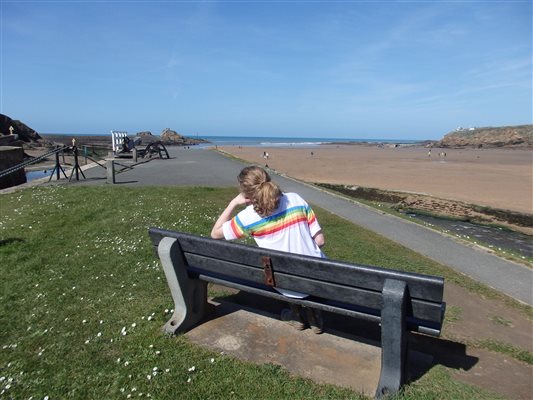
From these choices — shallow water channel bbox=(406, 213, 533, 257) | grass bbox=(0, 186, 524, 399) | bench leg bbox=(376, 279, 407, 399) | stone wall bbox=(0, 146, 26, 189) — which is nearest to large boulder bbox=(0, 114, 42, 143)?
Result: stone wall bbox=(0, 146, 26, 189)

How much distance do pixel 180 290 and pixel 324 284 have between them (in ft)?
4.74

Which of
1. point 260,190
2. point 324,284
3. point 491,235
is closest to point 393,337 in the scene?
point 324,284

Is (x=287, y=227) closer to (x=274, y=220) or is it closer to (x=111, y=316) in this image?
(x=274, y=220)

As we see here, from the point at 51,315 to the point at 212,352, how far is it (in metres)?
1.99

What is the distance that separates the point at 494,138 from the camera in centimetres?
8331

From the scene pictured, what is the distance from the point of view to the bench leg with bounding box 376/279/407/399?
2.75 metres

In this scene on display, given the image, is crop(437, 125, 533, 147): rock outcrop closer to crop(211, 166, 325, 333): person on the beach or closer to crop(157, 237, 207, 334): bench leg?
crop(211, 166, 325, 333): person on the beach

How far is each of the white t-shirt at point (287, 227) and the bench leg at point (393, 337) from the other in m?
0.88

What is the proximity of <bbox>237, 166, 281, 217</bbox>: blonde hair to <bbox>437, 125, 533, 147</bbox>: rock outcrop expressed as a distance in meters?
82.9

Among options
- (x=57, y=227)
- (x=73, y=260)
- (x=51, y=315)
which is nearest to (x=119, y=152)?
(x=57, y=227)

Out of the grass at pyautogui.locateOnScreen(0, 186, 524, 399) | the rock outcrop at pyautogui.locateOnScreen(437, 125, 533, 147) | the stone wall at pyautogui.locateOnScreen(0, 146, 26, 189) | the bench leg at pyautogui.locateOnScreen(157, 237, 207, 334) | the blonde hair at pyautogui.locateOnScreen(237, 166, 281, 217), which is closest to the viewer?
the grass at pyautogui.locateOnScreen(0, 186, 524, 399)

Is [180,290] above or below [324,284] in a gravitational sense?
below

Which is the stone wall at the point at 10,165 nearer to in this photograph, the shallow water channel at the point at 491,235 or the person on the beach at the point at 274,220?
the shallow water channel at the point at 491,235

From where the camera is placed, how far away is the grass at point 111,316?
3.19 m
